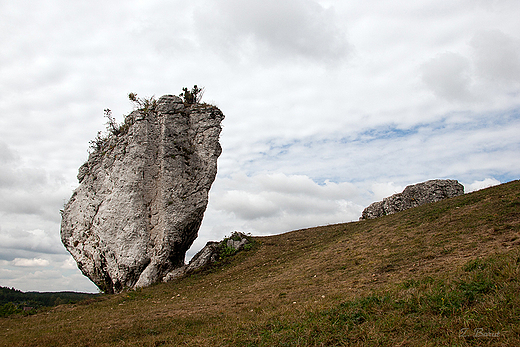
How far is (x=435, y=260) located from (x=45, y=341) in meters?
15.0

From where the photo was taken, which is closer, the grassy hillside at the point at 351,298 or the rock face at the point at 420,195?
the grassy hillside at the point at 351,298

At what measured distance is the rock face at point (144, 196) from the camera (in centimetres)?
2436

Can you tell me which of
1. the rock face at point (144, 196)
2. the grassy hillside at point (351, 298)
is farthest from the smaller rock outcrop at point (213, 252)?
the grassy hillside at point (351, 298)

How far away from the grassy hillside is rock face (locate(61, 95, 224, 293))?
3.57m

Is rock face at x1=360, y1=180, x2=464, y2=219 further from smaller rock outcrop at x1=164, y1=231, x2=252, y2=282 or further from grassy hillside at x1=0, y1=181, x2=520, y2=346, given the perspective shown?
smaller rock outcrop at x1=164, y1=231, x2=252, y2=282

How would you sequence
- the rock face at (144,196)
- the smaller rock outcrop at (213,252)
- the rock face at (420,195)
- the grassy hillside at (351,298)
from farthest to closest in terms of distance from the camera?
the rock face at (420,195) < the rock face at (144,196) < the smaller rock outcrop at (213,252) < the grassy hillside at (351,298)

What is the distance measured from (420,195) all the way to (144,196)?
2556 centimetres

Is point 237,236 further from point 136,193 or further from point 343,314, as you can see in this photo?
point 343,314

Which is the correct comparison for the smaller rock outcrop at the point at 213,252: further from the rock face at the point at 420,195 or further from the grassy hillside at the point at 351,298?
the rock face at the point at 420,195

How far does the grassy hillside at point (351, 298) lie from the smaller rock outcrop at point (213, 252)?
1349 mm

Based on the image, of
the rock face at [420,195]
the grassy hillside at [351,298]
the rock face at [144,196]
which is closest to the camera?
the grassy hillside at [351,298]

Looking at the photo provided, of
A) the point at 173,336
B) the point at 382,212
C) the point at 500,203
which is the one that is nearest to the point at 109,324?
the point at 173,336

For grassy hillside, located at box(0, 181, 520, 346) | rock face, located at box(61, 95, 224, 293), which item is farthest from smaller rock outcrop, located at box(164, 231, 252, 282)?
grassy hillside, located at box(0, 181, 520, 346)

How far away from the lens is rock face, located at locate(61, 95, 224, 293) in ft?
79.9
